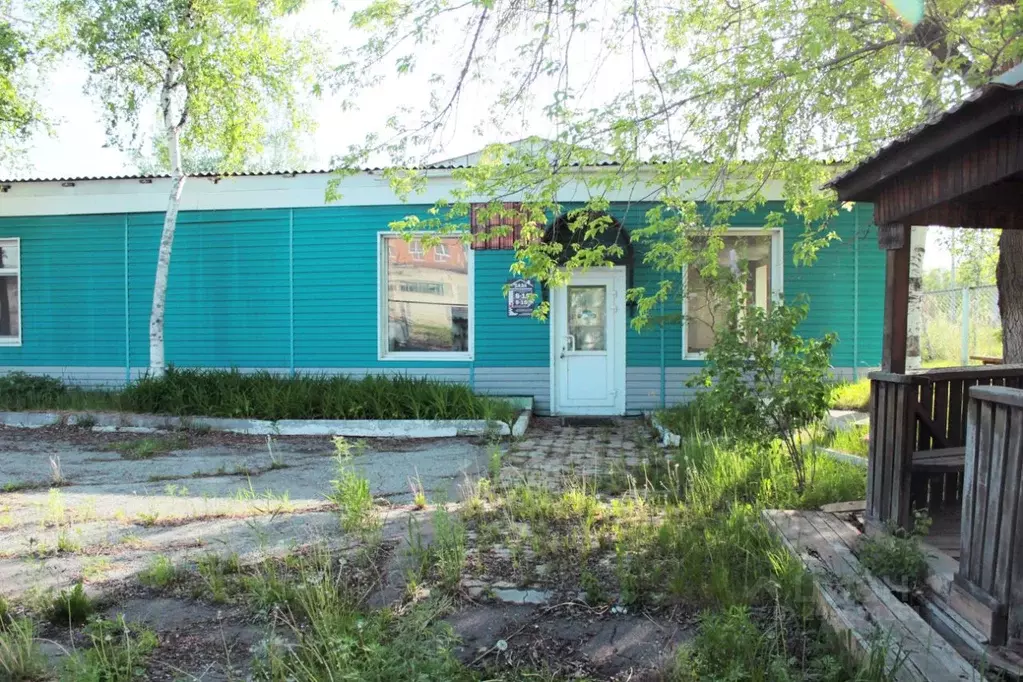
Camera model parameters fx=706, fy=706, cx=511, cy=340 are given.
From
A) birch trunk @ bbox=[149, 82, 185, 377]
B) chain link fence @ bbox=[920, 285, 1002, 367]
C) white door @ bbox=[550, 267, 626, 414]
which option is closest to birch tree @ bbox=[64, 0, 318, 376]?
birch trunk @ bbox=[149, 82, 185, 377]

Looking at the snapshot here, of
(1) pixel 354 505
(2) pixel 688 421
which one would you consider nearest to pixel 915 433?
(1) pixel 354 505

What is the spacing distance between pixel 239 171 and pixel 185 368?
3283mm

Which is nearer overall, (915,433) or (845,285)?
(915,433)

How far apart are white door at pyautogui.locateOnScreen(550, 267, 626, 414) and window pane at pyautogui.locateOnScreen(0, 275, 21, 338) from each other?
918 cm

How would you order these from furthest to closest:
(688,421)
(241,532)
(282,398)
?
(282,398), (688,421), (241,532)

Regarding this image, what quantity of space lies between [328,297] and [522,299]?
3030mm

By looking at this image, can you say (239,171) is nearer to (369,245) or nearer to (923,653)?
(369,245)

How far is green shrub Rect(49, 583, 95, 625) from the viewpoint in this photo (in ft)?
11.9

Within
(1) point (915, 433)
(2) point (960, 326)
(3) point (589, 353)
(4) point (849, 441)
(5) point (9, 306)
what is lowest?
(4) point (849, 441)

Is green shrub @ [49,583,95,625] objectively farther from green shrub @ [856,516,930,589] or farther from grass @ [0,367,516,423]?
grass @ [0,367,516,423]

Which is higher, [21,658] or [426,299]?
[426,299]

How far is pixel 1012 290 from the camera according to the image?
608 centimetres

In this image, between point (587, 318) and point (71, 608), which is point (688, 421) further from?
point (71, 608)

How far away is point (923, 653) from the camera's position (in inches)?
111
